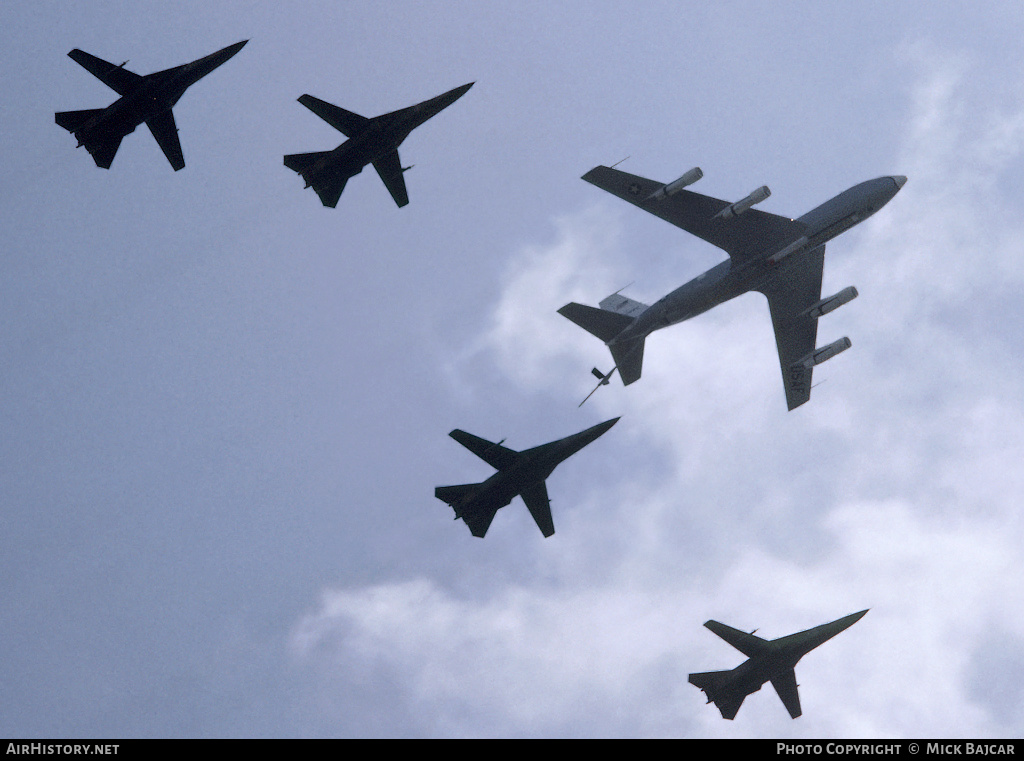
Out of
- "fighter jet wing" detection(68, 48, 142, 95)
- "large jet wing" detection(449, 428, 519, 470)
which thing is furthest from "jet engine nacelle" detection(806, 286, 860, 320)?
"fighter jet wing" detection(68, 48, 142, 95)

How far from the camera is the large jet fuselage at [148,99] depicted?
61.2m

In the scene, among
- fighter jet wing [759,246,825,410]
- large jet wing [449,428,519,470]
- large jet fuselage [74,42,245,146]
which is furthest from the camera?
fighter jet wing [759,246,825,410]

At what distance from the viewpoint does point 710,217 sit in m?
63.3

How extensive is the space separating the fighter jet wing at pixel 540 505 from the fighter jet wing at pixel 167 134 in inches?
1268

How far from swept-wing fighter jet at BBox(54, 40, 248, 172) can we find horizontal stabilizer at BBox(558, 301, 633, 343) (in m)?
26.7

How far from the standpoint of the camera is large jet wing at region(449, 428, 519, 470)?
205ft

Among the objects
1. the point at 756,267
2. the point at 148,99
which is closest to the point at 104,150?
the point at 148,99

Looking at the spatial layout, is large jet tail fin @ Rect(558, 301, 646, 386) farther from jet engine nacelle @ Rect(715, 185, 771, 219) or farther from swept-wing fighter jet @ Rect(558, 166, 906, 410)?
jet engine nacelle @ Rect(715, 185, 771, 219)

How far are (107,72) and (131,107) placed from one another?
96.9 inches

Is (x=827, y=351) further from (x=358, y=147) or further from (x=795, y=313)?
(x=358, y=147)
